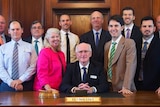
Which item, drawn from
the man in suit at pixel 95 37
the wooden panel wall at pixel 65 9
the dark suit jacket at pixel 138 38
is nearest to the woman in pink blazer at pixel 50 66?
the man in suit at pixel 95 37

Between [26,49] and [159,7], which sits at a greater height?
[159,7]

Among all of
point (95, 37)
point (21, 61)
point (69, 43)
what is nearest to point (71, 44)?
point (69, 43)

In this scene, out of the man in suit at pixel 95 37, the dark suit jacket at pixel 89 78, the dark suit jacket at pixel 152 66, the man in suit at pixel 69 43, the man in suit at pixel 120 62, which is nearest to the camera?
the dark suit jacket at pixel 89 78

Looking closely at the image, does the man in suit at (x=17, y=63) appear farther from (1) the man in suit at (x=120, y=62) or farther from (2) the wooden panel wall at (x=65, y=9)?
(2) the wooden panel wall at (x=65, y=9)

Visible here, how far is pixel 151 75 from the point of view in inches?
149

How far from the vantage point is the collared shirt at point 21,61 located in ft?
12.2

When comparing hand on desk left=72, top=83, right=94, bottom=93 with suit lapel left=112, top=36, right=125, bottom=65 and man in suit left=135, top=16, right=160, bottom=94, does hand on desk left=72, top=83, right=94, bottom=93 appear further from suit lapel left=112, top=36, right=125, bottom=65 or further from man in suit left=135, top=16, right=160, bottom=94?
man in suit left=135, top=16, right=160, bottom=94

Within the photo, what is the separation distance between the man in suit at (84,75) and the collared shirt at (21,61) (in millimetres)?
538

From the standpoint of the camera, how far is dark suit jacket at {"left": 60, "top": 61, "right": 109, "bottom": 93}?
3.41 meters

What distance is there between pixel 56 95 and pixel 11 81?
0.90 m

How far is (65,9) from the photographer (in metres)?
5.33

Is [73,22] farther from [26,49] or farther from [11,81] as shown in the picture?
[11,81]

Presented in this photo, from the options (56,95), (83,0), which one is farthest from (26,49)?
(83,0)

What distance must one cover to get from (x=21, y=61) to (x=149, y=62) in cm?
157
